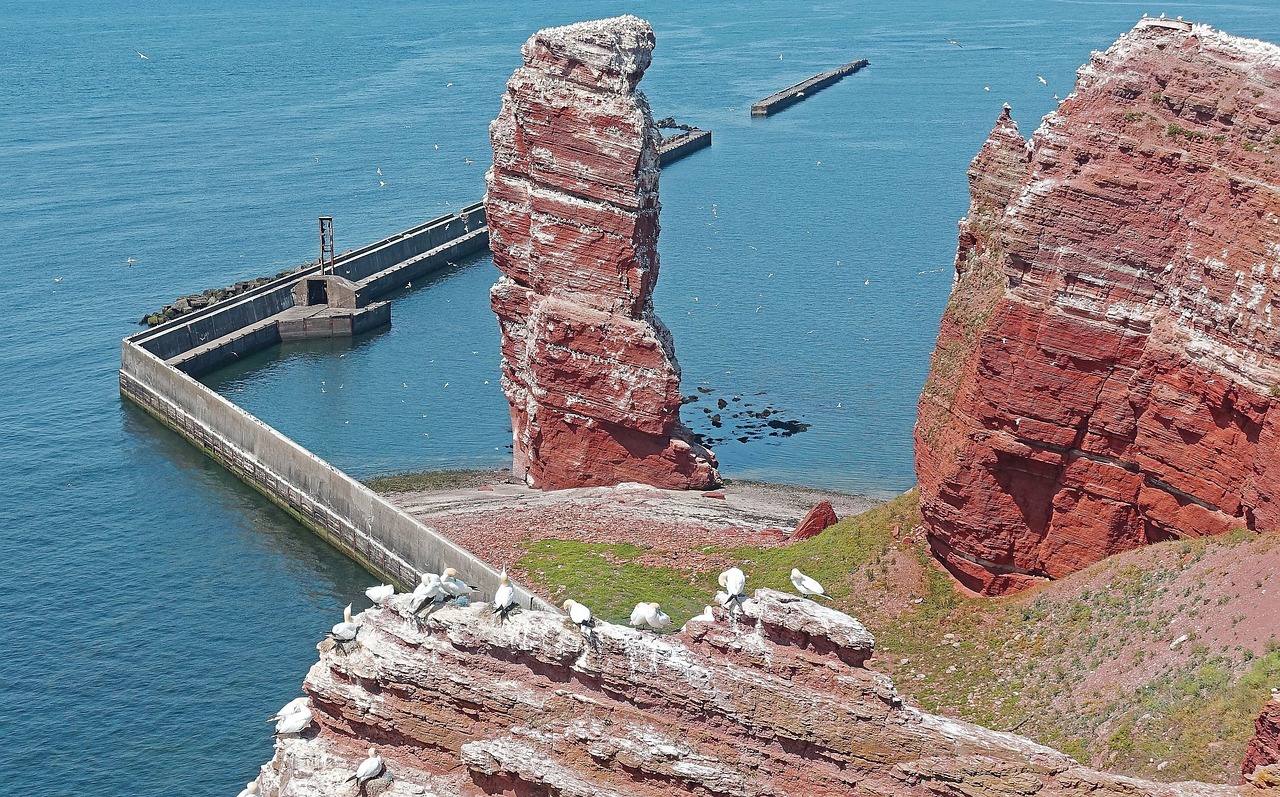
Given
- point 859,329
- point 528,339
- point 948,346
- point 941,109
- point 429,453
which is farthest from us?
point 941,109

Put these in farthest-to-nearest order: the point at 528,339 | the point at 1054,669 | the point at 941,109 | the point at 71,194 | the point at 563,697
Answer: the point at 941,109 → the point at 71,194 → the point at 528,339 → the point at 1054,669 → the point at 563,697

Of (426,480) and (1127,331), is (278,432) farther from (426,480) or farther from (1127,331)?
(1127,331)

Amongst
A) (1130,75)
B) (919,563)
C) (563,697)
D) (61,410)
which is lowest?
(61,410)

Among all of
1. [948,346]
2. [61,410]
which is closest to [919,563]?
[948,346]

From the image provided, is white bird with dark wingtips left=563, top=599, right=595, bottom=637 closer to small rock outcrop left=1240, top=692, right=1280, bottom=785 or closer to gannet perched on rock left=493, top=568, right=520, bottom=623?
gannet perched on rock left=493, top=568, right=520, bottom=623

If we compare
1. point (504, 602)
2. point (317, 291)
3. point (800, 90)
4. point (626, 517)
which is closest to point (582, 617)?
point (504, 602)

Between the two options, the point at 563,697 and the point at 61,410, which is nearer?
the point at 563,697

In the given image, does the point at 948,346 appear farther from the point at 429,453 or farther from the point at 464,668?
the point at 429,453
